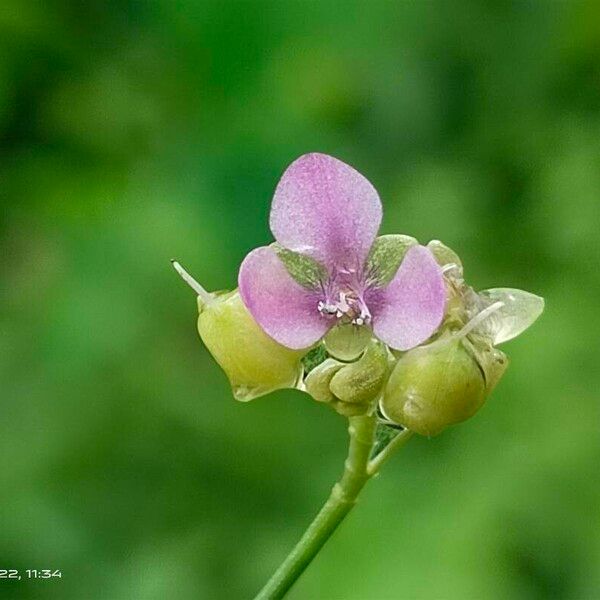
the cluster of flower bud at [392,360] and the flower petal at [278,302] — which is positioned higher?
the flower petal at [278,302]

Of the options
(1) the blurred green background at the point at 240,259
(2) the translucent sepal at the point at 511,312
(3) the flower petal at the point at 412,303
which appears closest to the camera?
(3) the flower petal at the point at 412,303

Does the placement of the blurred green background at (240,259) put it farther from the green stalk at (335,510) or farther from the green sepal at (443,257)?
the green sepal at (443,257)

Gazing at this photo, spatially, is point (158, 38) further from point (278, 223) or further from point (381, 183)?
point (278, 223)

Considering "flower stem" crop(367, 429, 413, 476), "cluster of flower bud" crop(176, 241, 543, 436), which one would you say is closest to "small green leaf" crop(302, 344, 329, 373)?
"cluster of flower bud" crop(176, 241, 543, 436)

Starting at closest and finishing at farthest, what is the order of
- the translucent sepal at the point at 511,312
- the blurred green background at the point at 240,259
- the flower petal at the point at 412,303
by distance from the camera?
the flower petal at the point at 412,303, the translucent sepal at the point at 511,312, the blurred green background at the point at 240,259

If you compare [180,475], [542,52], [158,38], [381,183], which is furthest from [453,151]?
[180,475]

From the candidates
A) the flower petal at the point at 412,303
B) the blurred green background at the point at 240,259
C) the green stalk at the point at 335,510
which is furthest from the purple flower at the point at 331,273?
the blurred green background at the point at 240,259

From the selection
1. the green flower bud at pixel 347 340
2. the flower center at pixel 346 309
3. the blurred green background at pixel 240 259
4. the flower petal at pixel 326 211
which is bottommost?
the blurred green background at pixel 240 259
